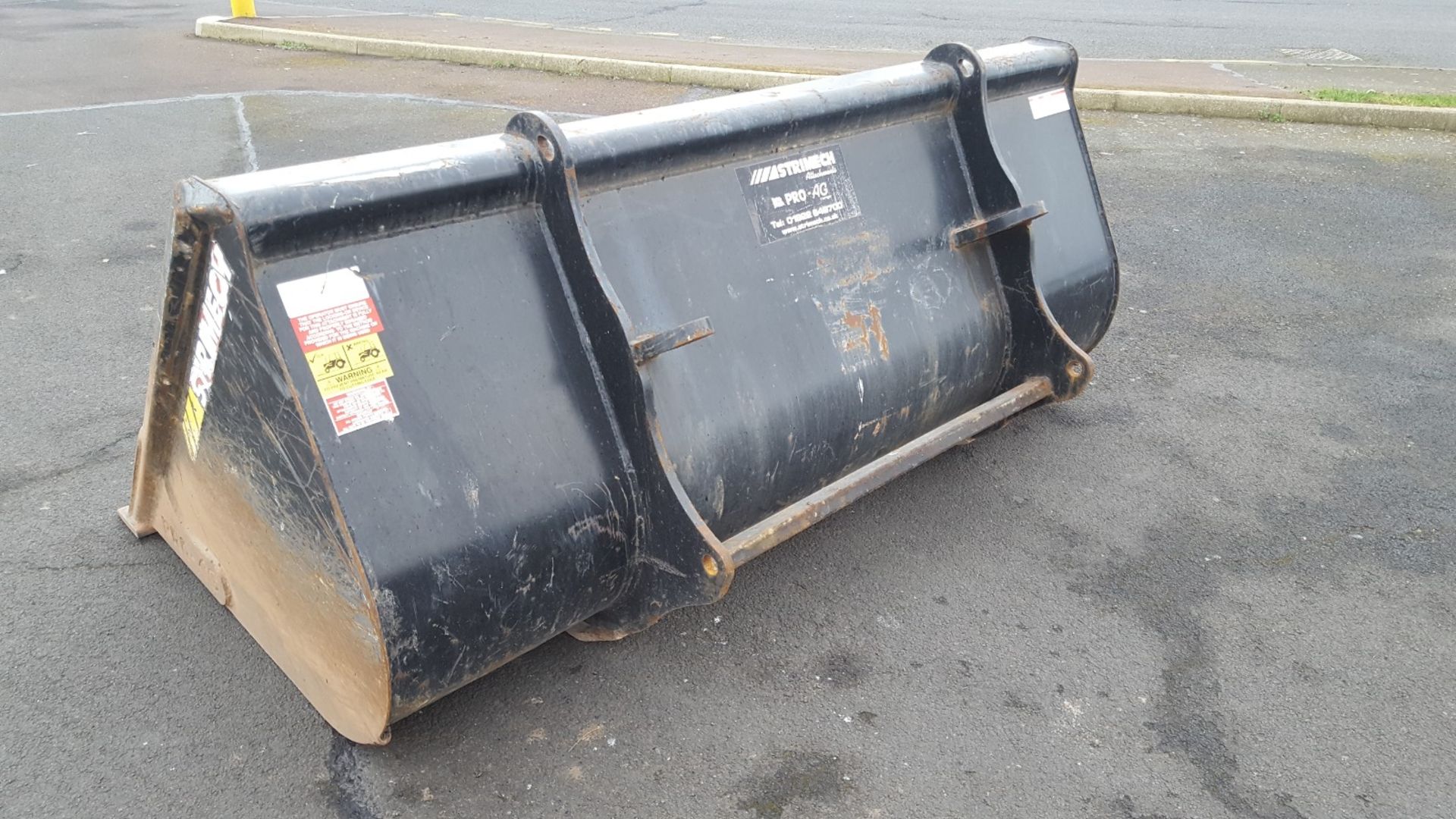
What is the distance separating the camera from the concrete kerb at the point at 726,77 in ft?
28.5

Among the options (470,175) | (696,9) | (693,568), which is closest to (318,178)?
(470,175)

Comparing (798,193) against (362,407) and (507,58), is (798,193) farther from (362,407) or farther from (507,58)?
(507,58)

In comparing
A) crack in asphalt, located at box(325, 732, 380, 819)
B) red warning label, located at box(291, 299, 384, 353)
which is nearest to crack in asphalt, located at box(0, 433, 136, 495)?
crack in asphalt, located at box(325, 732, 380, 819)

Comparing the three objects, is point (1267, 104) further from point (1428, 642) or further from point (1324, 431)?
point (1428, 642)

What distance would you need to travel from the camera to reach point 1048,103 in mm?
4176

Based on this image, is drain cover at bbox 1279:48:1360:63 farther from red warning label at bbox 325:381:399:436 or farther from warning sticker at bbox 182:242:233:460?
warning sticker at bbox 182:242:233:460

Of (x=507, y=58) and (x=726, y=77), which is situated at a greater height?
(x=507, y=58)

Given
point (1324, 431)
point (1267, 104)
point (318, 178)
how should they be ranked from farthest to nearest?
point (1267, 104) → point (1324, 431) → point (318, 178)

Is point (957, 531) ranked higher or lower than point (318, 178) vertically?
lower

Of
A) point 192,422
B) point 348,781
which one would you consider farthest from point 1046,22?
point 348,781

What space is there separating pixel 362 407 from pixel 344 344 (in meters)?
0.14

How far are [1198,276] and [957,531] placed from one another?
2.99m

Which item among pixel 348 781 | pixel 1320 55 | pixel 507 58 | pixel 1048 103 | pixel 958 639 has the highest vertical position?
pixel 1048 103

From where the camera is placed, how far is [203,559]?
10.5 feet
